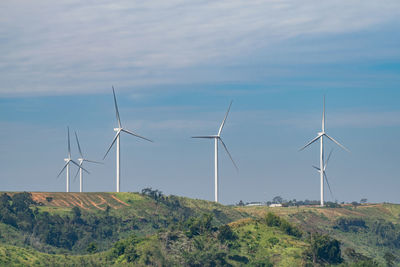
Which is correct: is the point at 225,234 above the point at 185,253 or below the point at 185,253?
above

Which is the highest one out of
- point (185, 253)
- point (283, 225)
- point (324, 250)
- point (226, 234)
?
point (283, 225)

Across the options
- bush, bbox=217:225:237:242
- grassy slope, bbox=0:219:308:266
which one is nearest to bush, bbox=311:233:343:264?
grassy slope, bbox=0:219:308:266

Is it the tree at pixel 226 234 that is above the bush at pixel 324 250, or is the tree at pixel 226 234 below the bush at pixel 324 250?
above

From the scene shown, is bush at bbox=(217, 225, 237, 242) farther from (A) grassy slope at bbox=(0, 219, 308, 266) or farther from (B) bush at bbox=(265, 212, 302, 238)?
(B) bush at bbox=(265, 212, 302, 238)

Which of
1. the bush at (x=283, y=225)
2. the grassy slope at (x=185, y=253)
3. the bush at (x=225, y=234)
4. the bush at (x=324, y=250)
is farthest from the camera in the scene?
the bush at (x=283, y=225)

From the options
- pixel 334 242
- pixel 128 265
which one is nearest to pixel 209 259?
pixel 128 265

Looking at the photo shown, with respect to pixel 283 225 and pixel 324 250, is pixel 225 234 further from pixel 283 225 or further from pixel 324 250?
pixel 324 250

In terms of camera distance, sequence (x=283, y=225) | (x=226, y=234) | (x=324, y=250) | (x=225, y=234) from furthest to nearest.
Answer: (x=283, y=225), (x=226, y=234), (x=225, y=234), (x=324, y=250)

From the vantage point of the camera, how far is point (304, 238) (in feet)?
582

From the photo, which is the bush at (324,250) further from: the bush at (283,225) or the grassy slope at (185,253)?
the bush at (283,225)

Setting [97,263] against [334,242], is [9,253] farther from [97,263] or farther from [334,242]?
[334,242]

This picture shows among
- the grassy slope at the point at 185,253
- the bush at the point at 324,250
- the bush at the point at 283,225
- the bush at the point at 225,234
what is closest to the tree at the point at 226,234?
the bush at the point at 225,234

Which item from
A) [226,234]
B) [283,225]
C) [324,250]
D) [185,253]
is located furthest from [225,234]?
[324,250]

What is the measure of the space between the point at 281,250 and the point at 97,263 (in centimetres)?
3950
